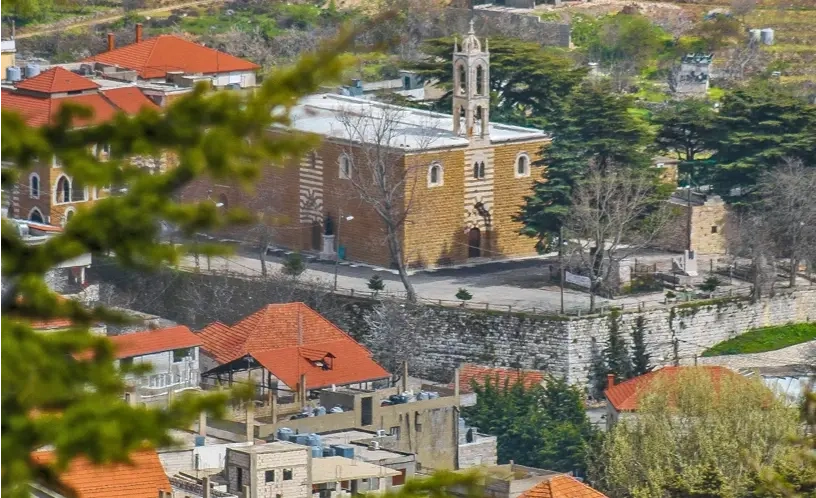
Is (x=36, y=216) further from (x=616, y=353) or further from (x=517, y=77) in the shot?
(x=616, y=353)

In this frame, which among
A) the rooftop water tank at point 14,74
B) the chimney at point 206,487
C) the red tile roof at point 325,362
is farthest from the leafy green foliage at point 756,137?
the chimney at point 206,487

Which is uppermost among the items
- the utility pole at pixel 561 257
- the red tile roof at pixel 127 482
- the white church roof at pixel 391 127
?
the red tile roof at pixel 127 482

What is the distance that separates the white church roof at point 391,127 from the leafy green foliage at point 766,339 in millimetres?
7276

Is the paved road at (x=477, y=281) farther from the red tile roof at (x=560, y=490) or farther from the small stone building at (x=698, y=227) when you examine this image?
the red tile roof at (x=560, y=490)

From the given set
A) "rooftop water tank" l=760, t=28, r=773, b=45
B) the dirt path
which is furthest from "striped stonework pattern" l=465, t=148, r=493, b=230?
"rooftop water tank" l=760, t=28, r=773, b=45

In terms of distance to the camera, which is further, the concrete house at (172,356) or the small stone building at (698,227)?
the small stone building at (698,227)

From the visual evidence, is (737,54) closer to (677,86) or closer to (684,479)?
(677,86)

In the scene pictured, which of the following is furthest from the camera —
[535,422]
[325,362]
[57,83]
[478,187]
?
[57,83]

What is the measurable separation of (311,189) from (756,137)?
1011cm

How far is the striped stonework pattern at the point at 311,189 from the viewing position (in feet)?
187

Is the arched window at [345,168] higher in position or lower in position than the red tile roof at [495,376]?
higher

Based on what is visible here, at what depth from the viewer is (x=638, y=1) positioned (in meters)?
105

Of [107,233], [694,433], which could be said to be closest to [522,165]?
[694,433]

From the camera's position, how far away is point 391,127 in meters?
56.6
